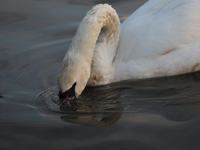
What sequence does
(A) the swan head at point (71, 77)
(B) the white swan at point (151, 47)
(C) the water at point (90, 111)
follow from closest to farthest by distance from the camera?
(C) the water at point (90, 111) → (A) the swan head at point (71, 77) → (B) the white swan at point (151, 47)

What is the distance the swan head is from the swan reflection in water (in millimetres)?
157

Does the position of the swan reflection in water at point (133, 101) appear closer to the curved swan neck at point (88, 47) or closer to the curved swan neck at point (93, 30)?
the curved swan neck at point (88, 47)

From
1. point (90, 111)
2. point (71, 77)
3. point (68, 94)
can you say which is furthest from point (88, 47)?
point (90, 111)

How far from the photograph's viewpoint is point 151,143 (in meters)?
3.71

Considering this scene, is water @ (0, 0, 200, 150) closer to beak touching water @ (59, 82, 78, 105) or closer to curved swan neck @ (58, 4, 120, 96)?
beak touching water @ (59, 82, 78, 105)

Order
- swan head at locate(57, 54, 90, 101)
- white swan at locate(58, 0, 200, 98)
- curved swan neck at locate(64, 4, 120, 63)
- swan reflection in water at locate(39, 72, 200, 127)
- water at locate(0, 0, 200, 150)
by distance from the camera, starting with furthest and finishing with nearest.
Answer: white swan at locate(58, 0, 200, 98) < curved swan neck at locate(64, 4, 120, 63) < swan head at locate(57, 54, 90, 101) < swan reflection in water at locate(39, 72, 200, 127) < water at locate(0, 0, 200, 150)

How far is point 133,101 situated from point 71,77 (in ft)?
3.03

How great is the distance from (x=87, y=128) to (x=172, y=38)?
2.20m

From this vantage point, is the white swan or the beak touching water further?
the white swan

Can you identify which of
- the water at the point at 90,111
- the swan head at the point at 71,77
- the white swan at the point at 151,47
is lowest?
the water at the point at 90,111

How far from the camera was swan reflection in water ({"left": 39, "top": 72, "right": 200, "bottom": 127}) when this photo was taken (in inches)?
170

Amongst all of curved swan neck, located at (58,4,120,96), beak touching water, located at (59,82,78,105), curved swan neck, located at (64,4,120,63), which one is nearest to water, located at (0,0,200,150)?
beak touching water, located at (59,82,78,105)

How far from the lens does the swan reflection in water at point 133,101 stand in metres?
4.32

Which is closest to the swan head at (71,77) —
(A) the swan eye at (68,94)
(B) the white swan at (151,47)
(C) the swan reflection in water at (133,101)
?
(A) the swan eye at (68,94)
